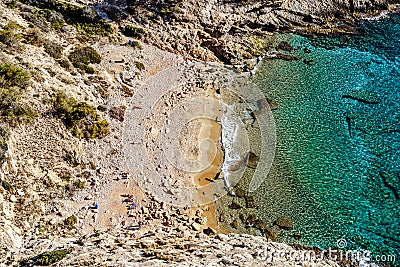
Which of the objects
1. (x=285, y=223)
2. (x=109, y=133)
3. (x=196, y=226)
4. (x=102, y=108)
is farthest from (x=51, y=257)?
(x=285, y=223)

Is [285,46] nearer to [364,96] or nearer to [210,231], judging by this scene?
[364,96]

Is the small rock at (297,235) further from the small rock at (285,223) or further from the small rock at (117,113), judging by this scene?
the small rock at (117,113)

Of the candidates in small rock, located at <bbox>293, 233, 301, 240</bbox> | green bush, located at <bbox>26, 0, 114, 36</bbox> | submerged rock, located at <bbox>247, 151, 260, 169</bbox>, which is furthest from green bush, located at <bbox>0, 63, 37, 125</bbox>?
small rock, located at <bbox>293, 233, 301, 240</bbox>

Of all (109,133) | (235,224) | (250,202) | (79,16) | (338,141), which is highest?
(79,16)

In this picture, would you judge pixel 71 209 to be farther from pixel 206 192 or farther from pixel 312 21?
pixel 312 21

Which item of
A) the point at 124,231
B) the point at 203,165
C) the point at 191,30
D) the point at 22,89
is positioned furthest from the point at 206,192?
the point at 191,30

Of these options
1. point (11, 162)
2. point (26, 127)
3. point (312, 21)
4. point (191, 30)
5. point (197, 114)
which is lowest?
point (11, 162)
